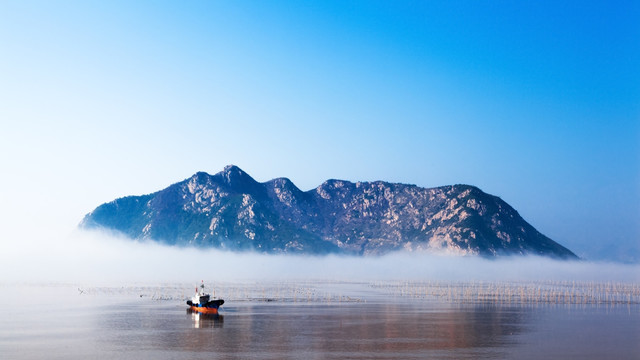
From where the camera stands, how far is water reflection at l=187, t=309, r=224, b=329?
148613mm

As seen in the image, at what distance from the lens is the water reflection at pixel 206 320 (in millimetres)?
148613

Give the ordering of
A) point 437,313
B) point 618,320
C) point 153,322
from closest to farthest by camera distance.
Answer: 1. point 153,322
2. point 618,320
3. point 437,313

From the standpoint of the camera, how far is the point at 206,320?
6363 inches

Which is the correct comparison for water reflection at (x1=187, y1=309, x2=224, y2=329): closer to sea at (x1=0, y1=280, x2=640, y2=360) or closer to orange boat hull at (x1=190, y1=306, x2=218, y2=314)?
sea at (x1=0, y1=280, x2=640, y2=360)

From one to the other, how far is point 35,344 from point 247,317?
62.8m

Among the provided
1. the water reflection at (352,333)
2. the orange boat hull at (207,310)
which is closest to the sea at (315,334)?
the water reflection at (352,333)

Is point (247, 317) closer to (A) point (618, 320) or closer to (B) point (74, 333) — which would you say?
(B) point (74, 333)

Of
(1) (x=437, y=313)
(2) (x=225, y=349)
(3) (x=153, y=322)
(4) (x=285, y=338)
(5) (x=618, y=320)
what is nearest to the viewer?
(2) (x=225, y=349)

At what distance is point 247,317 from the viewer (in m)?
168

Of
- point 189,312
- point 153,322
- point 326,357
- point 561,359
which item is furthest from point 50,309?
point 561,359

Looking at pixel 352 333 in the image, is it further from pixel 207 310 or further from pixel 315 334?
pixel 207 310

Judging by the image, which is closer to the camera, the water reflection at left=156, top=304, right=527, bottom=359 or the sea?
the sea

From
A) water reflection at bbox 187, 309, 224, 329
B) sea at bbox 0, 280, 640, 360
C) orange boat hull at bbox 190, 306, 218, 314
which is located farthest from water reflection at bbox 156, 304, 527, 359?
orange boat hull at bbox 190, 306, 218, 314

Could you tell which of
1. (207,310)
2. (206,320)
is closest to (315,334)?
(206,320)
